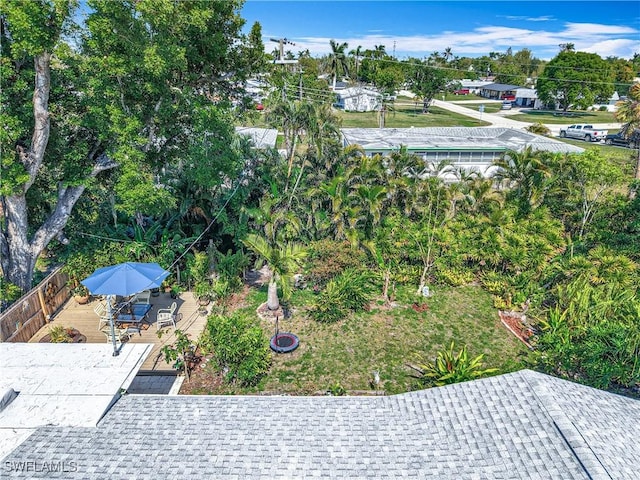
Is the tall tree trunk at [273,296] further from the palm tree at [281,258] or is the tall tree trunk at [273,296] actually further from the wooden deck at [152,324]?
the wooden deck at [152,324]

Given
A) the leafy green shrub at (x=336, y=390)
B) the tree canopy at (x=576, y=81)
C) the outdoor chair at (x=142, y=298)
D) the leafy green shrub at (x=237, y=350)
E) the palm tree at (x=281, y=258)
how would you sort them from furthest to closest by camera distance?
the tree canopy at (x=576, y=81)
the outdoor chair at (x=142, y=298)
the palm tree at (x=281, y=258)
the leafy green shrub at (x=237, y=350)
the leafy green shrub at (x=336, y=390)

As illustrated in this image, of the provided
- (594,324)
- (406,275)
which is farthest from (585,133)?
(594,324)

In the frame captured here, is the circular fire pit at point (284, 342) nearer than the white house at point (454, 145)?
Yes

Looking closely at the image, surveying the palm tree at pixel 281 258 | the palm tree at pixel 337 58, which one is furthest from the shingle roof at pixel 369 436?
the palm tree at pixel 337 58

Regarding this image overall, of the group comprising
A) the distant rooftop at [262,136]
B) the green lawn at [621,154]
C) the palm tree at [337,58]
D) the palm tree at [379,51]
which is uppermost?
the palm tree at [379,51]

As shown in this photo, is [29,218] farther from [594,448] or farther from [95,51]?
[594,448]

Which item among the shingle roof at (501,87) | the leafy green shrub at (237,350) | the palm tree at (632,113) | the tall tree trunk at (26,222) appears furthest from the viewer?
the shingle roof at (501,87)
